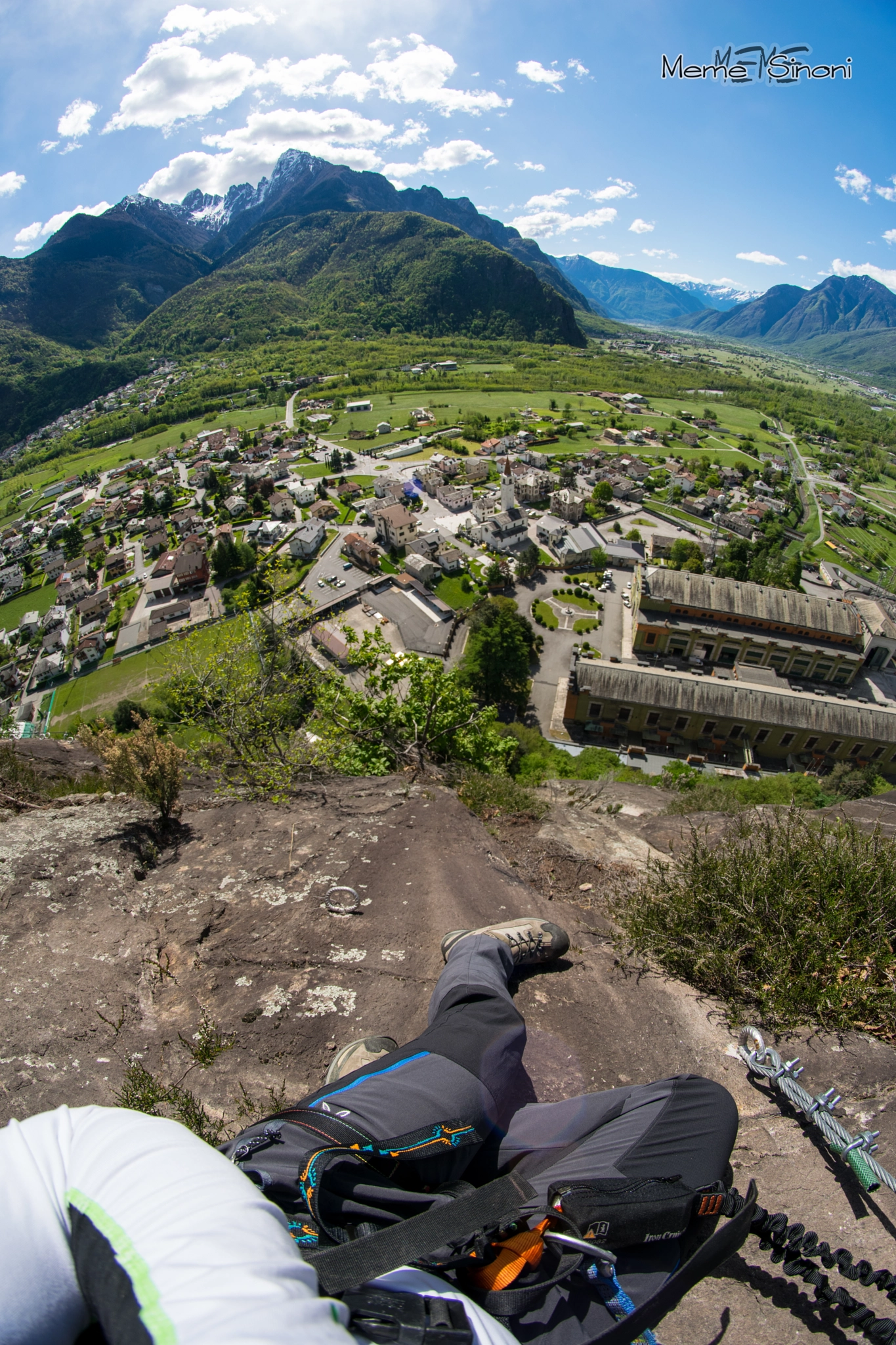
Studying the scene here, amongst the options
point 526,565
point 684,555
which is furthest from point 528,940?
point 684,555

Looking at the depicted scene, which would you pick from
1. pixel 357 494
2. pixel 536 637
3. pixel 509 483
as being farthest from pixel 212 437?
pixel 536 637

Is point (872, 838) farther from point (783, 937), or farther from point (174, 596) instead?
point (174, 596)

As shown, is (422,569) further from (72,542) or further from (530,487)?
(72,542)

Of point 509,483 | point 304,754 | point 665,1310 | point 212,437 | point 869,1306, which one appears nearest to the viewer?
point 665,1310

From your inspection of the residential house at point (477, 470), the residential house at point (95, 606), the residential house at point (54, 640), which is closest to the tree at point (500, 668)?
the residential house at point (54, 640)

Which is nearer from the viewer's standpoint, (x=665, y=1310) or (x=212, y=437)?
(x=665, y=1310)

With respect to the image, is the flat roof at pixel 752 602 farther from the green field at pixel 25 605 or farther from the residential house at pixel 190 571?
the green field at pixel 25 605
